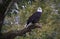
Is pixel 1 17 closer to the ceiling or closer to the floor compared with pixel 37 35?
closer to the ceiling

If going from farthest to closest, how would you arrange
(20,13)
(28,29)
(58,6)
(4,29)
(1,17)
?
(20,13), (4,29), (1,17), (28,29), (58,6)

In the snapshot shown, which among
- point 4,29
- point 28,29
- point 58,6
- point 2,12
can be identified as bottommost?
point 4,29

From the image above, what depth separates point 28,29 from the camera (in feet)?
14.9

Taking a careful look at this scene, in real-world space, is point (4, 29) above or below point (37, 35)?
above

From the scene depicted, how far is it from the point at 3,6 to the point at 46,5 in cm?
219

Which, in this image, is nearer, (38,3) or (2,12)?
(2,12)

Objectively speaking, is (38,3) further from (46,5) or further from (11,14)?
(11,14)

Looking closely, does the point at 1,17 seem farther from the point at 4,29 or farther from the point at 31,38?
the point at 31,38

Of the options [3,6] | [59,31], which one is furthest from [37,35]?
[59,31]

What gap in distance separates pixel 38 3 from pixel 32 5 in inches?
8.9

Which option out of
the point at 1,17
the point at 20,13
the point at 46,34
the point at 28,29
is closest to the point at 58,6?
the point at 28,29

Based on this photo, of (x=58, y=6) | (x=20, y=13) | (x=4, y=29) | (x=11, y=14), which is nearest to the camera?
(x=58, y=6)

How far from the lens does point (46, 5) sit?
691cm

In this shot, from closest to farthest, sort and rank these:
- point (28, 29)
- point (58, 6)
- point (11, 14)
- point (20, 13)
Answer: point (58, 6), point (28, 29), point (11, 14), point (20, 13)
